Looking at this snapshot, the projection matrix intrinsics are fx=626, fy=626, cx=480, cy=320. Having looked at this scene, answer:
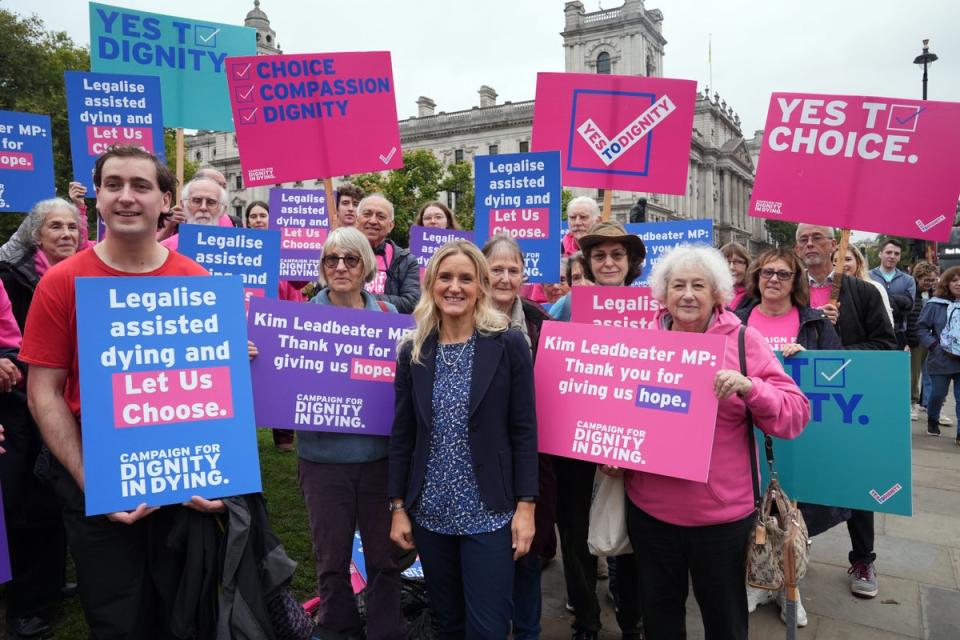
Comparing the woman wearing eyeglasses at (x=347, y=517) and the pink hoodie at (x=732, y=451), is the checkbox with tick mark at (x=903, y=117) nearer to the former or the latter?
the pink hoodie at (x=732, y=451)

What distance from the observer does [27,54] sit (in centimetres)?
2375

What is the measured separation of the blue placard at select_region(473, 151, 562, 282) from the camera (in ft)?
15.3

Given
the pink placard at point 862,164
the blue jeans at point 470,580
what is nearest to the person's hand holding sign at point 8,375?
the blue jeans at point 470,580

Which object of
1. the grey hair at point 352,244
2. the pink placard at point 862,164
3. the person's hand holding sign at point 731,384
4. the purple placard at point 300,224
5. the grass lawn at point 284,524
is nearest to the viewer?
the person's hand holding sign at point 731,384

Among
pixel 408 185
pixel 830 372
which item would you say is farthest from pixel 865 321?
pixel 408 185

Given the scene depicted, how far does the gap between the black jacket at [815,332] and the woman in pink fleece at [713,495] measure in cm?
92

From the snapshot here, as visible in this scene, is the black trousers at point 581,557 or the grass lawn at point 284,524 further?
the grass lawn at point 284,524

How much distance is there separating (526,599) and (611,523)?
0.68 meters

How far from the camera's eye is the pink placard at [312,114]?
4.84m

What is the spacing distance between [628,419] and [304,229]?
461 cm

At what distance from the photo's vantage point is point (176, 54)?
5.52 meters

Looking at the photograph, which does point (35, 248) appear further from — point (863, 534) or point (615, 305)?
point (863, 534)

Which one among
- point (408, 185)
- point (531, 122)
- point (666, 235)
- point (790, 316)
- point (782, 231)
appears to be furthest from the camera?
point (782, 231)

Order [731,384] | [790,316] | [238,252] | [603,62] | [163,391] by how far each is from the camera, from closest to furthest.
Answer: [163,391]
[731,384]
[790,316]
[238,252]
[603,62]
